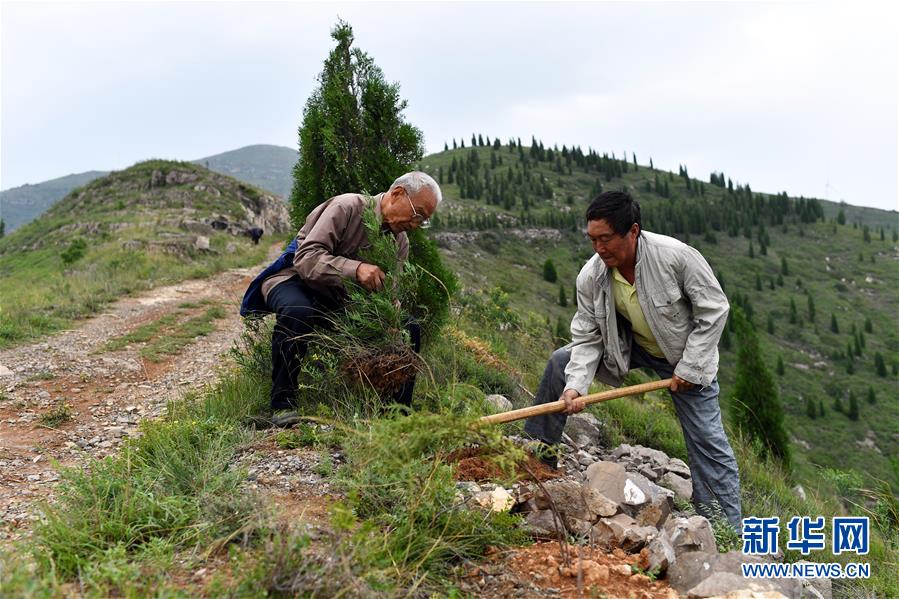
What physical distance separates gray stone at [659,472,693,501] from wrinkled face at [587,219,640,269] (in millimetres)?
1978

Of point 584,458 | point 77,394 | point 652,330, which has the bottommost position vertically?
point 584,458

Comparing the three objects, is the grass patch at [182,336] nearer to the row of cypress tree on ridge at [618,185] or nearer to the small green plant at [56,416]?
the small green plant at [56,416]

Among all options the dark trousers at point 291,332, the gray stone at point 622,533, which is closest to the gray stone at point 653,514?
the gray stone at point 622,533

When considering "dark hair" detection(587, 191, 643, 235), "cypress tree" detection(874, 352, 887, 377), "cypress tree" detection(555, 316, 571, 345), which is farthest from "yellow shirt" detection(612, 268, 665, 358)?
"cypress tree" detection(874, 352, 887, 377)

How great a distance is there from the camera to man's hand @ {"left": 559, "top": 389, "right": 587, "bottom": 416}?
12.2 ft

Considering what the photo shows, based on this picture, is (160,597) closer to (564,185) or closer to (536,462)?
(536,462)

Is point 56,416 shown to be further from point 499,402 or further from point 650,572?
point 650,572

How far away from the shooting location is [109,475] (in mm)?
2947

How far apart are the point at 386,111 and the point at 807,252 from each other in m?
147

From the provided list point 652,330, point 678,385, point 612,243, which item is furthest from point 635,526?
point 612,243

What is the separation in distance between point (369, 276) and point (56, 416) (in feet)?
10.4

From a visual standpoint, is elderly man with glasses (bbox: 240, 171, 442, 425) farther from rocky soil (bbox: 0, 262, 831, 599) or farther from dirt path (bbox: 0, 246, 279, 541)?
dirt path (bbox: 0, 246, 279, 541)

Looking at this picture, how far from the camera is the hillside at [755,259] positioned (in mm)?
77312

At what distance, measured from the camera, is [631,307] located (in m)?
4.10
